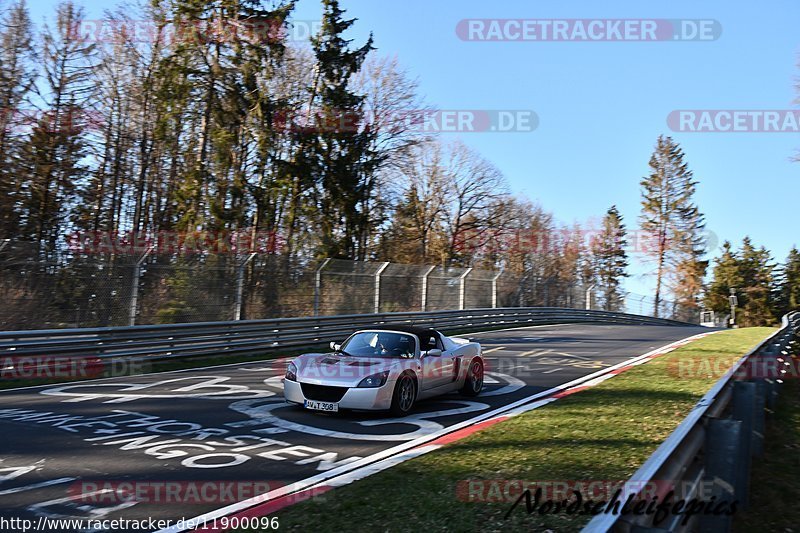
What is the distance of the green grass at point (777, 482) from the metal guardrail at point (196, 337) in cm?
1125

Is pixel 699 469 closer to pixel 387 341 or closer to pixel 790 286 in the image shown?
pixel 387 341

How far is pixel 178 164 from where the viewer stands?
110 feet

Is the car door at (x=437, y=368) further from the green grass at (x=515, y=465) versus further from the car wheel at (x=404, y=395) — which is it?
the green grass at (x=515, y=465)

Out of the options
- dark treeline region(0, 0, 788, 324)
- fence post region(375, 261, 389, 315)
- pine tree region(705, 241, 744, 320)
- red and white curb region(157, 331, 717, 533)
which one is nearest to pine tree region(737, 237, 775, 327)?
pine tree region(705, 241, 744, 320)

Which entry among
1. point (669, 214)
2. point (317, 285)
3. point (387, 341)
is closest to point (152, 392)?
point (387, 341)

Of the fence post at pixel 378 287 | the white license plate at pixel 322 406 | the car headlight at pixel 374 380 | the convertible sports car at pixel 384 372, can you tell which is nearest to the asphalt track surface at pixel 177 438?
the white license plate at pixel 322 406

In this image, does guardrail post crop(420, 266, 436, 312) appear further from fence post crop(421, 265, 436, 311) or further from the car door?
the car door

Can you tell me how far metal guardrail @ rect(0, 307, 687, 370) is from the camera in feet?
40.0

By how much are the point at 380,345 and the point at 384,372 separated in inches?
43.9

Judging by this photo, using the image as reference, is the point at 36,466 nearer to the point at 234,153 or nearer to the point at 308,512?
the point at 308,512

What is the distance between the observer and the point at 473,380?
1101 cm

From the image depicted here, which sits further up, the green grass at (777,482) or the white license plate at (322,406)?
the white license plate at (322,406)

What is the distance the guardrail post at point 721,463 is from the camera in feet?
16.2

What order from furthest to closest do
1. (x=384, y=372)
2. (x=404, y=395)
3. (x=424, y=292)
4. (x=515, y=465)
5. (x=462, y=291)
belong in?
(x=462, y=291), (x=424, y=292), (x=404, y=395), (x=384, y=372), (x=515, y=465)
